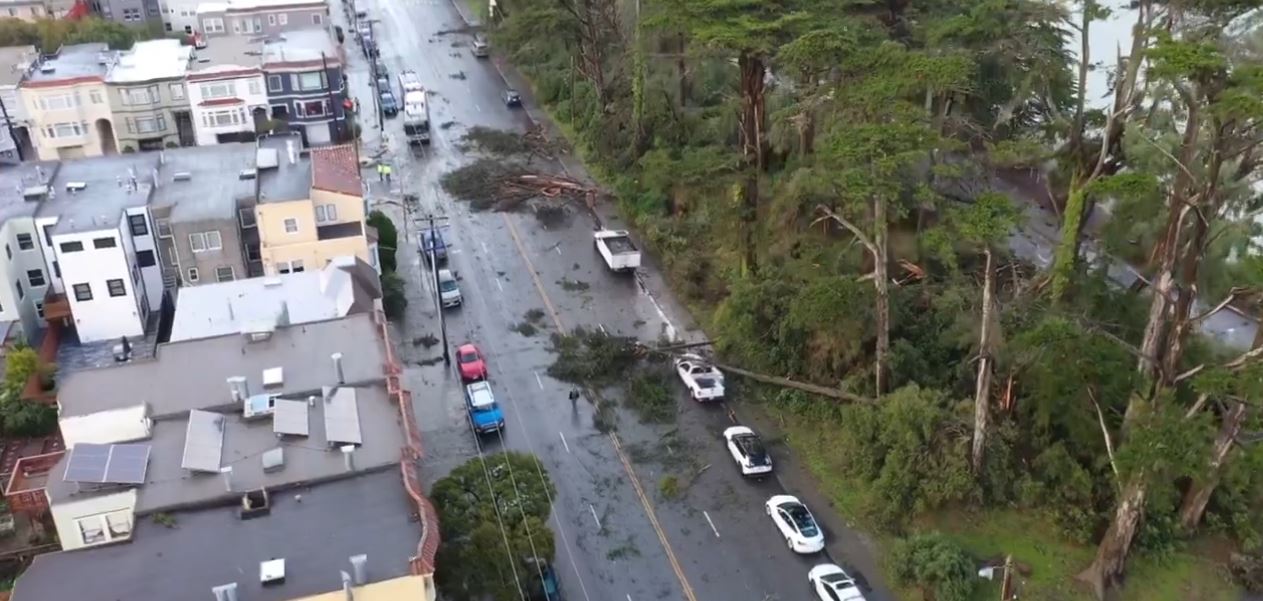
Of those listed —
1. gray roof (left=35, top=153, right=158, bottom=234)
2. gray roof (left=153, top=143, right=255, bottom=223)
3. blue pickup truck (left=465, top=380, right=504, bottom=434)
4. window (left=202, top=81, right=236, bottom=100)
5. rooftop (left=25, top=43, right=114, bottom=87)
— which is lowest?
blue pickup truck (left=465, top=380, right=504, bottom=434)

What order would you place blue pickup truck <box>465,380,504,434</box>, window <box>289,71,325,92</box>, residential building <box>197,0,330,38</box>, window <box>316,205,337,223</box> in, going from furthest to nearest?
1. residential building <box>197,0,330,38</box>
2. window <box>289,71,325,92</box>
3. window <box>316,205,337,223</box>
4. blue pickup truck <box>465,380,504,434</box>

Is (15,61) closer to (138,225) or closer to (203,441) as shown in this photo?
(138,225)

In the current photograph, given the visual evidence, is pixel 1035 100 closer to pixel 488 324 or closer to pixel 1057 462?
pixel 1057 462

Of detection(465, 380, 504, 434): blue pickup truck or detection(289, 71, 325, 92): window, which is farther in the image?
detection(289, 71, 325, 92): window

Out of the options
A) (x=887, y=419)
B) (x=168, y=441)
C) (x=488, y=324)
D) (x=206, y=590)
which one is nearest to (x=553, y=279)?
(x=488, y=324)

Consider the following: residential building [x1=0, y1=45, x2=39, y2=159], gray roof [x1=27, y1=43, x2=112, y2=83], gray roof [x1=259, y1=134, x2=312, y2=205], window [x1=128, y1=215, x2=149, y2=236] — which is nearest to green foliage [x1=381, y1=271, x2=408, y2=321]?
gray roof [x1=259, y1=134, x2=312, y2=205]

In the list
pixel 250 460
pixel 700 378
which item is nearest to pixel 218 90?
pixel 700 378

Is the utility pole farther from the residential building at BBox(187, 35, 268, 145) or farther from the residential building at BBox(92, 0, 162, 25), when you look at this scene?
the residential building at BBox(92, 0, 162, 25)
